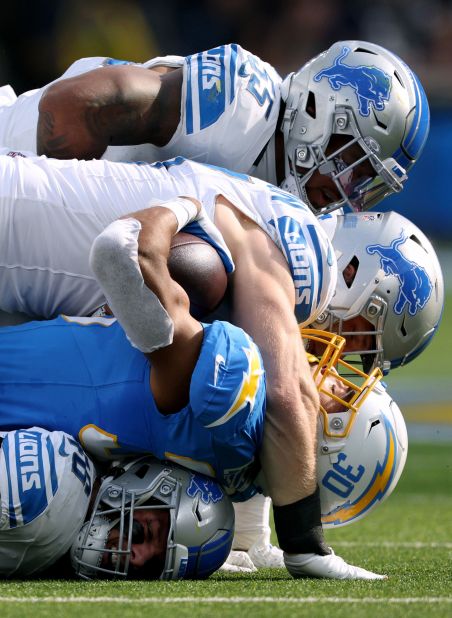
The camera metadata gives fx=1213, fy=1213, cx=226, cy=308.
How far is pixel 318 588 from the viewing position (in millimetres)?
3143

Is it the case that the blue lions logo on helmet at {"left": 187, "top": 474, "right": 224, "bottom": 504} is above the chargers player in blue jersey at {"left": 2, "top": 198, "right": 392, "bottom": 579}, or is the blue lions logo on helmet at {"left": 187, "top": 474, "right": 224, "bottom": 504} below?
below

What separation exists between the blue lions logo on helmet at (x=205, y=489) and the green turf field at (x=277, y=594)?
0.77ft

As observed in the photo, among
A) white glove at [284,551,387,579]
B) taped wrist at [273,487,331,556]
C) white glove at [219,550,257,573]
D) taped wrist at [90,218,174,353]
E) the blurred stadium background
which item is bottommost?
the blurred stadium background

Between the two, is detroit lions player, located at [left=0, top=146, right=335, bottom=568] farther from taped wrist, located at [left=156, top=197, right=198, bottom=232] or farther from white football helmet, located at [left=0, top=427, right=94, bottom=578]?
white football helmet, located at [left=0, top=427, right=94, bottom=578]

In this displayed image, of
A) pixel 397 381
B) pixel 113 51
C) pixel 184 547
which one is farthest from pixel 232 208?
pixel 113 51

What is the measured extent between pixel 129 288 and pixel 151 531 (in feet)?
2.37

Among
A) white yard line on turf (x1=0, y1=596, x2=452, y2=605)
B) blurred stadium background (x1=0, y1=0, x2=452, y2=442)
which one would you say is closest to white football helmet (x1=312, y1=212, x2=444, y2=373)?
white yard line on turf (x1=0, y1=596, x2=452, y2=605)

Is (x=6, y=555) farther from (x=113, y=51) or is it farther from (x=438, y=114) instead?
(x=438, y=114)

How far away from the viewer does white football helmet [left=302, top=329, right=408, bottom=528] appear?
11.6 ft

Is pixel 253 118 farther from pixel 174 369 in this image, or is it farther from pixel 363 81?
pixel 174 369

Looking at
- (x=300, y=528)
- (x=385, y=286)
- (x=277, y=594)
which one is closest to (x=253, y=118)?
(x=385, y=286)

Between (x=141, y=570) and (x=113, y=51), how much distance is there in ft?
39.3

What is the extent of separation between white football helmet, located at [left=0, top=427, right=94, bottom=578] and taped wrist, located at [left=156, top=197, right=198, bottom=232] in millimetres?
684

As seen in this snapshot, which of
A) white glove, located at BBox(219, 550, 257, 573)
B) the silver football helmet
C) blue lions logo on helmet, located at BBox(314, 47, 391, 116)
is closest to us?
the silver football helmet
